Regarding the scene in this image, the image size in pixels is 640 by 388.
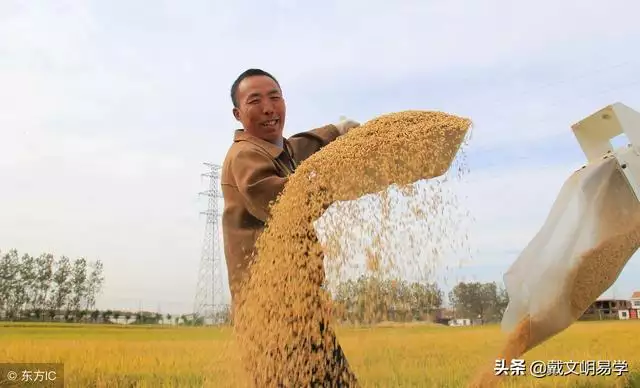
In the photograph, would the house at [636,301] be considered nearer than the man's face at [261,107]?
No

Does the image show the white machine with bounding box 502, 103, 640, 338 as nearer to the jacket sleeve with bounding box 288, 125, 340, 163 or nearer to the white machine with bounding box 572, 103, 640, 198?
the white machine with bounding box 572, 103, 640, 198

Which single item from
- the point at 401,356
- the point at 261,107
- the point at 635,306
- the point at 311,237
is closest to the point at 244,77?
the point at 261,107

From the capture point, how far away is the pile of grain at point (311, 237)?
4.65 feet

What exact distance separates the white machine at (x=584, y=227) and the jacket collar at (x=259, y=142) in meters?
0.74

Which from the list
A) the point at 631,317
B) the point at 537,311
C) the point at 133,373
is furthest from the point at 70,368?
the point at 631,317

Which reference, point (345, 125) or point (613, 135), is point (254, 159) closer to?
point (345, 125)

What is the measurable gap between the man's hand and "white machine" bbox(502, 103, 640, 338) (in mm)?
681

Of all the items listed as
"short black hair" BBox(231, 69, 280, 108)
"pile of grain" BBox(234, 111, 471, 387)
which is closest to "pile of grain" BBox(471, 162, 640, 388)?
"pile of grain" BBox(234, 111, 471, 387)

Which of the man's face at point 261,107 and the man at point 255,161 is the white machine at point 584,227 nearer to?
the man at point 255,161

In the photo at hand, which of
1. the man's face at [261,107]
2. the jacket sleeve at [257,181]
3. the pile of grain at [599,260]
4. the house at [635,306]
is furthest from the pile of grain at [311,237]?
the house at [635,306]

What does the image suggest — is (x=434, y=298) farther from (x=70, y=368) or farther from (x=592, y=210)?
(x=70, y=368)

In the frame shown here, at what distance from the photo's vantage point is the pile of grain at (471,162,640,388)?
58.6 inches

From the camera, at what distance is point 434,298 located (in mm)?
1799

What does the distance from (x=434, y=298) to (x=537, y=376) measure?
3.83 ft
